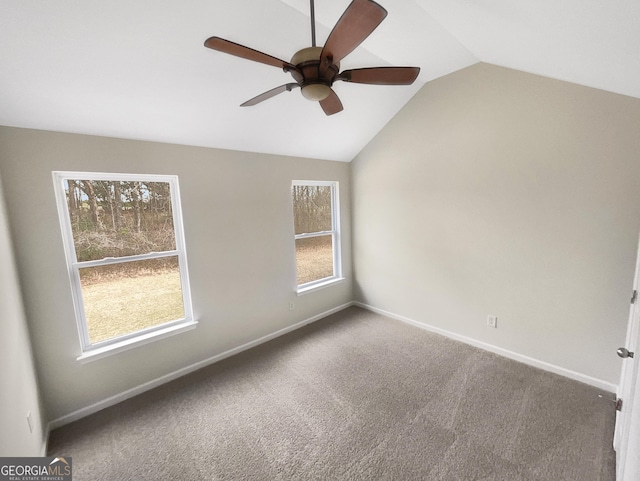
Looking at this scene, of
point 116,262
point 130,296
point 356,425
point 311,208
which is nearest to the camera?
point 356,425

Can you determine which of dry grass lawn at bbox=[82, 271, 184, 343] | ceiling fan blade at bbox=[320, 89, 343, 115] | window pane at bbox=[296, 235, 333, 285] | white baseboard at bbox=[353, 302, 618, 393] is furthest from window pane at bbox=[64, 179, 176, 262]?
white baseboard at bbox=[353, 302, 618, 393]

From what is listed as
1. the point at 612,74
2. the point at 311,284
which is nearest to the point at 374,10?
the point at 612,74

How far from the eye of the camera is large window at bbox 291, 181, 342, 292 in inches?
137

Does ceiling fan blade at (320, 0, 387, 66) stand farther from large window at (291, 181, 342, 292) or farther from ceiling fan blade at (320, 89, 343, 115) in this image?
large window at (291, 181, 342, 292)

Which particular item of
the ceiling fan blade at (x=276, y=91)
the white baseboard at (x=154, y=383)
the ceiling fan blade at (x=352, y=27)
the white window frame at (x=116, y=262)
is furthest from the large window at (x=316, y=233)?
the ceiling fan blade at (x=352, y=27)

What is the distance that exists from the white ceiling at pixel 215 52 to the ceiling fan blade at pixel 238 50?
579 millimetres

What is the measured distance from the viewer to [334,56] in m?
1.14

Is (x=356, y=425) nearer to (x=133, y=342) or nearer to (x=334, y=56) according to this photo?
(x=133, y=342)

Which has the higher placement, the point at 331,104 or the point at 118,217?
the point at 331,104

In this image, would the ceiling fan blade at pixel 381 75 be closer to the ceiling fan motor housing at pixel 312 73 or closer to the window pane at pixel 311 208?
the ceiling fan motor housing at pixel 312 73

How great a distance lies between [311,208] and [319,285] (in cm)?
110

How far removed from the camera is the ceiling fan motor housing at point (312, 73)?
1150 mm

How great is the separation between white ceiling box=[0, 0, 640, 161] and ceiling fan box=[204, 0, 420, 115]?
22.3 inches

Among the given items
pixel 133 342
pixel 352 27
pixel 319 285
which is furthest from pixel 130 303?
pixel 352 27
